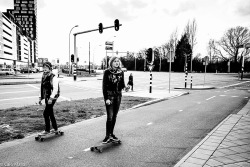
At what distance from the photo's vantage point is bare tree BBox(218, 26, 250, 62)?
2379 inches

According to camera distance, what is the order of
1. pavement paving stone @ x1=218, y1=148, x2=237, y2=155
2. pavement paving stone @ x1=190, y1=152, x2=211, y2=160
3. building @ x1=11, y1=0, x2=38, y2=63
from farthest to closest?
building @ x1=11, y1=0, x2=38, y2=63, pavement paving stone @ x1=218, y1=148, x2=237, y2=155, pavement paving stone @ x1=190, y1=152, x2=211, y2=160

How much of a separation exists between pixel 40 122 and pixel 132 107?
4103 millimetres

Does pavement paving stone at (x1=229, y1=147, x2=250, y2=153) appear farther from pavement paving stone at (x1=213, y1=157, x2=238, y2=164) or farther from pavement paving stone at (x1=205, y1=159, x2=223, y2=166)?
pavement paving stone at (x1=205, y1=159, x2=223, y2=166)

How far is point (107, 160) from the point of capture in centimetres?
385

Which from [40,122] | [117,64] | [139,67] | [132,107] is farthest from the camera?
[139,67]

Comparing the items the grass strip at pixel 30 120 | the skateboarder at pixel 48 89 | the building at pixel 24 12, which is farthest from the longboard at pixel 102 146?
the building at pixel 24 12

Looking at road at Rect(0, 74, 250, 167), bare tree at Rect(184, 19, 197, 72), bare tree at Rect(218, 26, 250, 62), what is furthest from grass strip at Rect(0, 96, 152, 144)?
bare tree at Rect(184, 19, 197, 72)

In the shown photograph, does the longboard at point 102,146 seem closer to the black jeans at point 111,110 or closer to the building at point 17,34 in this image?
the black jeans at point 111,110

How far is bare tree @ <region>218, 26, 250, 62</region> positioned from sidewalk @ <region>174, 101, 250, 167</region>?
62578mm

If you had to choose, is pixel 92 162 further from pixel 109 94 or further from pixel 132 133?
pixel 132 133

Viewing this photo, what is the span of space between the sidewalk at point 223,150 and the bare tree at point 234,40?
62.6 meters

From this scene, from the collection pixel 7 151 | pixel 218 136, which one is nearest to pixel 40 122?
pixel 7 151

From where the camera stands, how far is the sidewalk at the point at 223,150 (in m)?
3.59

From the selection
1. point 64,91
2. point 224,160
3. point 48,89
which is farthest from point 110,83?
point 64,91
